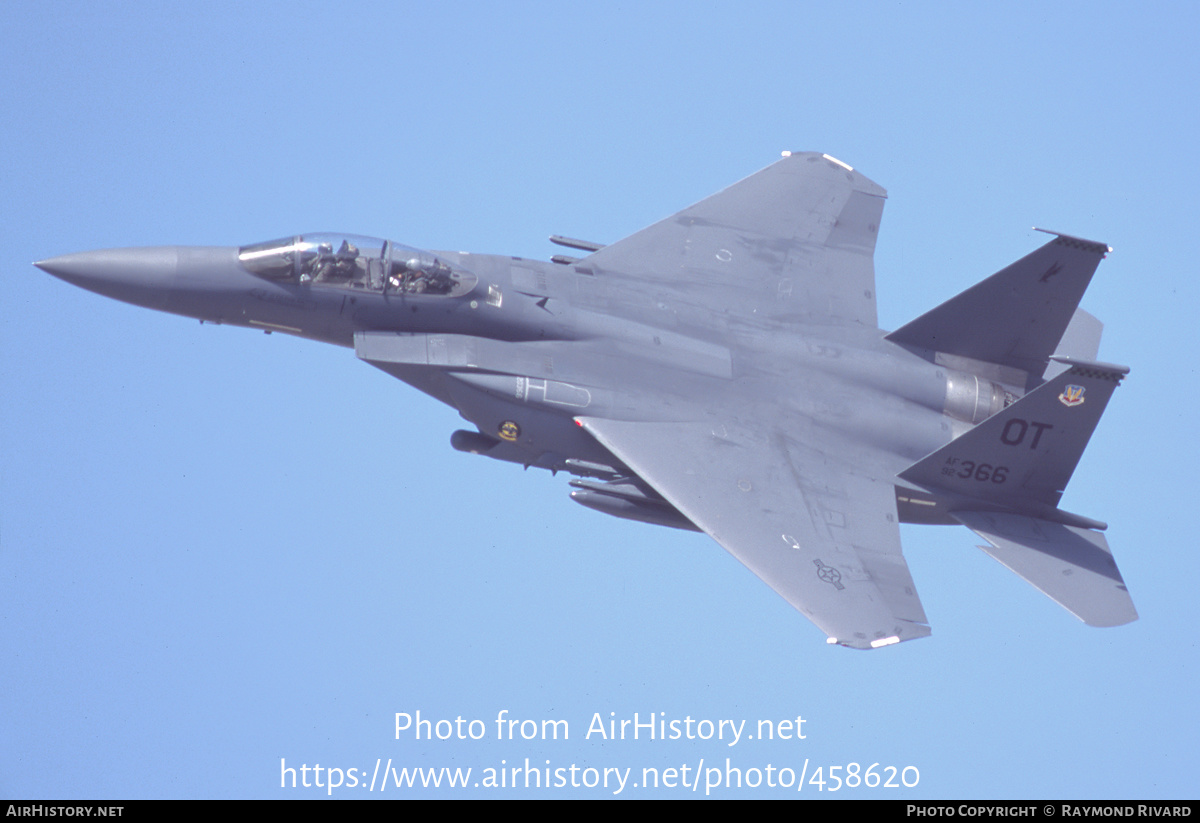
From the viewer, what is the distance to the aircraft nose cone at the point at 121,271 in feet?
60.0

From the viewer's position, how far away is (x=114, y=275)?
18.3 m

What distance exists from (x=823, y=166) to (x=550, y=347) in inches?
225

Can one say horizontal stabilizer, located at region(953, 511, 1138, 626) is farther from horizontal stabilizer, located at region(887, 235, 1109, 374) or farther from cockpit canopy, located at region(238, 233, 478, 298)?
cockpit canopy, located at region(238, 233, 478, 298)

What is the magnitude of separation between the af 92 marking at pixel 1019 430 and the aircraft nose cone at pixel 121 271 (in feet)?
32.5

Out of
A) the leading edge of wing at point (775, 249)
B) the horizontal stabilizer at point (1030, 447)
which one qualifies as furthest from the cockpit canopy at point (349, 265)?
the horizontal stabilizer at point (1030, 447)

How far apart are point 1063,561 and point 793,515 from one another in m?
3.37

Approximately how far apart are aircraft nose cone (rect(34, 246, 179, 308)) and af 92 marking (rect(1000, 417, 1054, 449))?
990 centimetres

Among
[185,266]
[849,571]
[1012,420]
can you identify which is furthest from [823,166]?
[185,266]

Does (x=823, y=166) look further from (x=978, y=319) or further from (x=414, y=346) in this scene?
(x=414, y=346)

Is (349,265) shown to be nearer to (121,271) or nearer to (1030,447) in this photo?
(121,271)

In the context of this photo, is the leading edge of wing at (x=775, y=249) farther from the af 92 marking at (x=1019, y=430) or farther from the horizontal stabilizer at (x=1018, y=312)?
the af 92 marking at (x=1019, y=430)

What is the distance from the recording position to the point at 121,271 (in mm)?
18344

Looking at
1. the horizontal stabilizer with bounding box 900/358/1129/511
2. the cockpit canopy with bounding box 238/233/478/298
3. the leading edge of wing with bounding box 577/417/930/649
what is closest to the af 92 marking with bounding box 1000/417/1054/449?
the horizontal stabilizer with bounding box 900/358/1129/511

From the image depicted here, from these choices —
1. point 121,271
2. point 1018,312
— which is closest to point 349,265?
point 121,271
